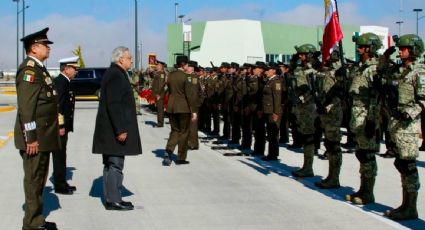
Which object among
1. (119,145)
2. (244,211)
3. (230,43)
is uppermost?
(230,43)

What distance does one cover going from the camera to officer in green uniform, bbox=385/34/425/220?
6.42 metres

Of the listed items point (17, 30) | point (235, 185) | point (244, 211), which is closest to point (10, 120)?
point (235, 185)

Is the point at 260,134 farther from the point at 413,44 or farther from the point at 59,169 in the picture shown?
the point at 413,44

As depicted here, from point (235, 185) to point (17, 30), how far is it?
54157 millimetres

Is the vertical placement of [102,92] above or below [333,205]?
above

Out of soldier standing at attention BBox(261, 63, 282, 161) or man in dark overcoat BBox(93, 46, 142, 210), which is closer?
man in dark overcoat BBox(93, 46, 142, 210)

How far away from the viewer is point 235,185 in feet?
29.1

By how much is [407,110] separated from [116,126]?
323 cm

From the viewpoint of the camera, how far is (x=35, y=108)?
19.1 ft

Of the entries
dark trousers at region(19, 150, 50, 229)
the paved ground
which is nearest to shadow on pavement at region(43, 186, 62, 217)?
the paved ground

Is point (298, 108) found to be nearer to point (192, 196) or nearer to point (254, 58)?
point (192, 196)

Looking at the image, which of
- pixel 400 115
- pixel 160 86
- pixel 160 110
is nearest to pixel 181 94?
pixel 400 115

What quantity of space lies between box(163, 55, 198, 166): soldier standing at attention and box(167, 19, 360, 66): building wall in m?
42.7

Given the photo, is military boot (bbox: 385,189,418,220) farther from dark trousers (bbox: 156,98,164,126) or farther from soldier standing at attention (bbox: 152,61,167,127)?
dark trousers (bbox: 156,98,164,126)
